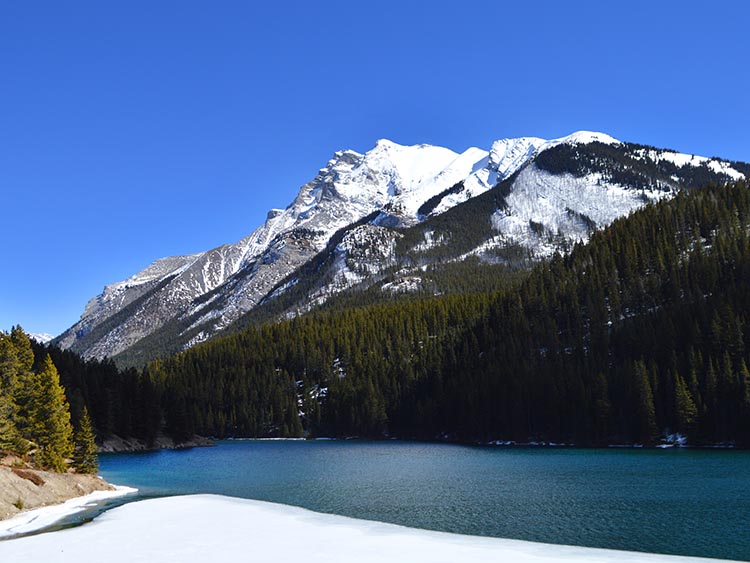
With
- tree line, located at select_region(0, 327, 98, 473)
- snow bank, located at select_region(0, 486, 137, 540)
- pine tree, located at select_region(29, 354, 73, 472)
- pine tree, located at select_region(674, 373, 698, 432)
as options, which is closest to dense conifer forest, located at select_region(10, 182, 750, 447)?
pine tree, located at select_region(674, 373, 698, 432)

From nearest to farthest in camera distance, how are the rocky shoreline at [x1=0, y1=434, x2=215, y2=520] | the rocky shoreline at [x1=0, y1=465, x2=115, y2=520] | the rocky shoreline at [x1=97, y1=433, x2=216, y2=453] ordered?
the rocky shoreline at [x1=0, y1=465, x2=115, y2=520] < the rocky shoreline at [x1=0, y1=434, x2=215, y2=520] < the rocky shoreline at [x1=97, y1=433, x2=216, y2=453]

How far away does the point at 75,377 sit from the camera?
134 m

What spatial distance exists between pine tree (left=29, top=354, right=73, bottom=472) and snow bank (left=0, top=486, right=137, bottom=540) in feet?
20.9

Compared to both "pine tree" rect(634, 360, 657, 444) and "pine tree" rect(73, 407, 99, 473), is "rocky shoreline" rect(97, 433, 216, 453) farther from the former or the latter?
"pine tree" rect(634, 360, 657, 444)

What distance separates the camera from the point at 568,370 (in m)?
132

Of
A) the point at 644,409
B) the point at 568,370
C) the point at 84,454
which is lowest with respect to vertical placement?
the point at 644,409

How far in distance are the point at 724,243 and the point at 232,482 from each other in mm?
122839

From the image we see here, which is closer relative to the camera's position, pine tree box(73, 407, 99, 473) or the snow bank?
the snow bank

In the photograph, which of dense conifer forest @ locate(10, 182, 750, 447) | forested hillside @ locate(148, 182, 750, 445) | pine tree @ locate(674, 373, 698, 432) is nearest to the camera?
pine tree @ locate(674, 373, 698, 432)

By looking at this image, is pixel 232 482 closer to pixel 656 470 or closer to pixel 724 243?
pixel 656 470

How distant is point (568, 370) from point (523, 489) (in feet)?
255

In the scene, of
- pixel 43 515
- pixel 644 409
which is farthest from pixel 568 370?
pixel 43 515

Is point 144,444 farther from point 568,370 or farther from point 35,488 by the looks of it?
point 35,488

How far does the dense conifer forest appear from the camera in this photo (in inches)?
4407
